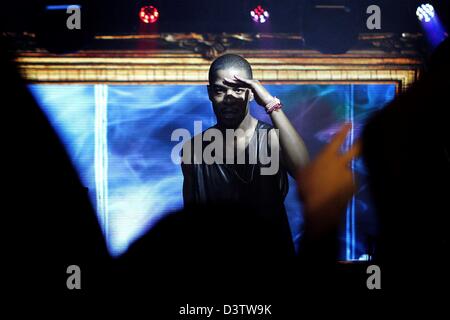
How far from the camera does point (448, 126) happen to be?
14.2 feet

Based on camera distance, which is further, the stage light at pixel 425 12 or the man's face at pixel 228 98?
the stage light at pixel 425 12

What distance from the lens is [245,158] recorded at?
4172 millimetres

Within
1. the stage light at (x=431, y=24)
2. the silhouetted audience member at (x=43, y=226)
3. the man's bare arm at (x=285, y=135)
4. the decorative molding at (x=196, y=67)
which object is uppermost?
the stage light at (x=431, y=24)

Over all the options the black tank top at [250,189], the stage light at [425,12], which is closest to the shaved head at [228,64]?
the black tank top at [250,189]

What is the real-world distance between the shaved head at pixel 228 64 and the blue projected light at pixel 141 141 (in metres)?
0.16

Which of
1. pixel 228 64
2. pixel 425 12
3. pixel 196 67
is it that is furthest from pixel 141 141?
pixel 425 12

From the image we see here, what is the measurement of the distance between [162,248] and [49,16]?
6.20ft

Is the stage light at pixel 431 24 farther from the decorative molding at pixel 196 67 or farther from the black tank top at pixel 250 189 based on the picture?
the black tank top at pixel 250 189

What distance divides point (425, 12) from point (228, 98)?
162 centimetres

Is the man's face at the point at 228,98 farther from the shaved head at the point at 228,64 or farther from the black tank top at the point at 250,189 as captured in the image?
the black tank top at the point at 250,189

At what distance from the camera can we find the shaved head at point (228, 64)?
417 centimetres

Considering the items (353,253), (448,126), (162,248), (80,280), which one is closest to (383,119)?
(448,126)

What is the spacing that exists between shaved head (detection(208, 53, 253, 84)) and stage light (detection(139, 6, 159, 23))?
552mm

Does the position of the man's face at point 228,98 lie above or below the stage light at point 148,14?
below
